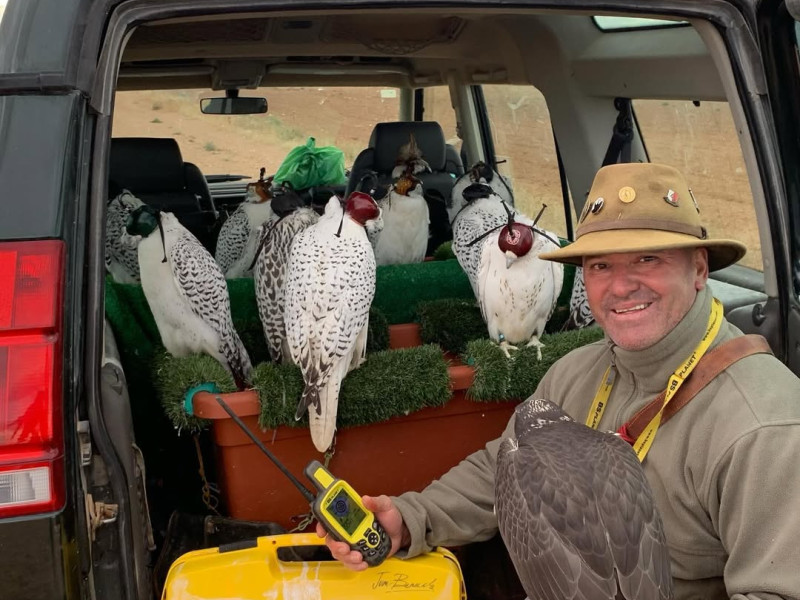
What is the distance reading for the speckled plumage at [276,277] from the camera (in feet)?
8.83

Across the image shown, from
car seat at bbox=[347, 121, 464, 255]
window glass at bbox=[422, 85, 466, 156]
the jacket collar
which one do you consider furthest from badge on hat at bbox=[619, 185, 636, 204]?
window glass at bbox=[422, 85, 466, 156]

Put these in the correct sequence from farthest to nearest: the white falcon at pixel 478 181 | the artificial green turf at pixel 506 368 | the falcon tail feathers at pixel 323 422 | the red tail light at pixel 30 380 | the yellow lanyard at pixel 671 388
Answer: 1. the white falcon at pixel 478 181
2. the artificial green turf at pixel 506 368
3. the falcon tail feathers at pixel 323 422
4. the yellow lanyard at pixel 671 388
5. the red tail light at pixel 30 380

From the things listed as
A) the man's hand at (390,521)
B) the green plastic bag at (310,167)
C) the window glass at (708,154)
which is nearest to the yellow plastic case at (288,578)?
the man's hand at (390,521)

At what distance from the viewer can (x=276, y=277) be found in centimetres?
277

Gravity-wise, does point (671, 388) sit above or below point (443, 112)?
below

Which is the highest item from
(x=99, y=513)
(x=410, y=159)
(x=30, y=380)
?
(x=410, y=159)

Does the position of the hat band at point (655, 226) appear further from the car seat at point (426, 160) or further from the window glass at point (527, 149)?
the car seat at point (426, 160)

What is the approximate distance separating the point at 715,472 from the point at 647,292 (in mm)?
396

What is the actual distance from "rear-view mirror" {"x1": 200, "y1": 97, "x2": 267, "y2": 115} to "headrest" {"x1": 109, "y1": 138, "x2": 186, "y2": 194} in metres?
0.29

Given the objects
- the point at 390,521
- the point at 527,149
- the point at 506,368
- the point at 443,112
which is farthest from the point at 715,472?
the point at 443,112

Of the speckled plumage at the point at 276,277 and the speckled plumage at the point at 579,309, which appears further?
the speckled plumage at the point at 579,309

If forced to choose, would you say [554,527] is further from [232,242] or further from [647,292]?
[232,242]

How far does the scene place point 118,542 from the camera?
4.83ft

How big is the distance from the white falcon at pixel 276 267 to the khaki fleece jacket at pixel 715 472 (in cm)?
101
